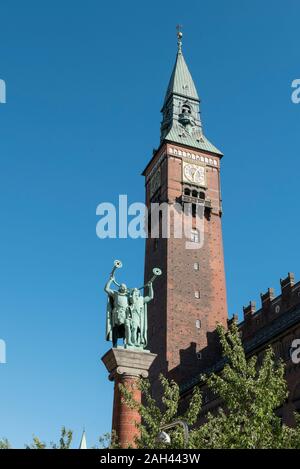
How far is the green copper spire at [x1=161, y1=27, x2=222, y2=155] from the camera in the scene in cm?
6669

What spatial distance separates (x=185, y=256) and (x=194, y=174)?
9.08 metres

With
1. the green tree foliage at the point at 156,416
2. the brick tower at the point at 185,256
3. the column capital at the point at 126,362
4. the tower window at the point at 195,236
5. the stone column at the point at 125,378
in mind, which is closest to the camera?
the green tree foliage at the point at 156,416

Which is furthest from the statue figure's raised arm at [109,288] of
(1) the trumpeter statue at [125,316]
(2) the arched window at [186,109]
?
(2) the arched window at [186,109]

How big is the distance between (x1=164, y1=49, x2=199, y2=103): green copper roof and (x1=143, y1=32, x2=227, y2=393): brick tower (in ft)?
1.63

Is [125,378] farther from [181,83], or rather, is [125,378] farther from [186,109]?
[181,83]

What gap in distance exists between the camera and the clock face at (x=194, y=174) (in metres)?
63.3

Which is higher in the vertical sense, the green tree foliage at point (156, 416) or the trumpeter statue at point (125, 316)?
the trumpeter statue at point (125, 316)

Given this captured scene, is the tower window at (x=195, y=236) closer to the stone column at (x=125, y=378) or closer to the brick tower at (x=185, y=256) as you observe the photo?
the brick tower at (x=185, y=256)

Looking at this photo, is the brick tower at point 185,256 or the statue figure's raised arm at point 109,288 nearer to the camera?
the statue figure's raised arm at point 109,288

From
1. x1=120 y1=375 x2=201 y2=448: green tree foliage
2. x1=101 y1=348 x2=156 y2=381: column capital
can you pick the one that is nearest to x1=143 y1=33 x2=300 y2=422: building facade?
x1=120 y1=375 x2=201 y2=448: green tree foliage

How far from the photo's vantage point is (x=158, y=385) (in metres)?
53.7

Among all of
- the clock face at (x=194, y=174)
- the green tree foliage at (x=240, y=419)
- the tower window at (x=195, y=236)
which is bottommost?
the green tree foliage at (x=240, y=419)
